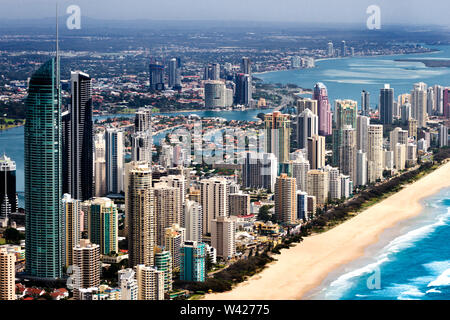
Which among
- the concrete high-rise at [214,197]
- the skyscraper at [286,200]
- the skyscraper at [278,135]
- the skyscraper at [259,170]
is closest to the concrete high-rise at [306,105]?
the skyscraper at [278,135]

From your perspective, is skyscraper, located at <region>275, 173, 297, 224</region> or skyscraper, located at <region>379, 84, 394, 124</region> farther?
skyscraper, located at <region>379, 84, 394, 124</region>

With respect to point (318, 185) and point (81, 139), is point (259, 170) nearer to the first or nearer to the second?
point (318, 185)

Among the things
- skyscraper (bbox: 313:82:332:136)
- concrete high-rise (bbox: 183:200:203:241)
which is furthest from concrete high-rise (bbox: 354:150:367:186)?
concrete high-rise (bbox: 183:200:203:241)

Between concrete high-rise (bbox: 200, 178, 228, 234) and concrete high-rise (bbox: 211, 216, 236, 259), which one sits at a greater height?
concrete high-rise (bbox: 200, 178, 228, 234)

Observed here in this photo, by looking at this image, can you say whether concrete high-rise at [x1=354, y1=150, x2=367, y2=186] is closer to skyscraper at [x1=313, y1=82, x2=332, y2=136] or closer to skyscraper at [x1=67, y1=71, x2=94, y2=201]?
skyscraper at [x1=313, y1=82, x2=332, y2=136]

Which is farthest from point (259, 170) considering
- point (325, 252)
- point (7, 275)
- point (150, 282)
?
point (7, 275)

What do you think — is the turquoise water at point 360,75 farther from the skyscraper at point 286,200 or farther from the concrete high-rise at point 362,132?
the skyscraper at point 286,200
